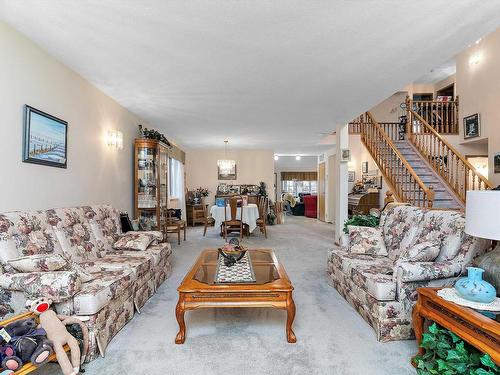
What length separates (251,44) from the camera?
2.61 metres

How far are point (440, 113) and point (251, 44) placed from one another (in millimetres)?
7623

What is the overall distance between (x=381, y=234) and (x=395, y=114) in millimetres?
7667

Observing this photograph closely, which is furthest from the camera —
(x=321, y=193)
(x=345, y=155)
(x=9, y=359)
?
(x=321, y=193)

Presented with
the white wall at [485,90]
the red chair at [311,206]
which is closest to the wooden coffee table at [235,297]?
the white wall at [485,90]

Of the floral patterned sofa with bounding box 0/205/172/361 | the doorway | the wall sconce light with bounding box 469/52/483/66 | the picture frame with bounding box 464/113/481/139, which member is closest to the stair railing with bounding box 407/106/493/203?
the picture frame with bounding box 464/113/481/139

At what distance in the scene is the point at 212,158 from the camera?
9.70 meters

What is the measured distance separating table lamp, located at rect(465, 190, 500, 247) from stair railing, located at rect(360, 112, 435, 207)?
4.10 metres

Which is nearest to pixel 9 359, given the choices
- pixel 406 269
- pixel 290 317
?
pixel 290 317

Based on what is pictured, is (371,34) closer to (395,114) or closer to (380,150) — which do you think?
(380,150)

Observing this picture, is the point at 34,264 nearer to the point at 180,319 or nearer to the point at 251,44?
the point at 180,319

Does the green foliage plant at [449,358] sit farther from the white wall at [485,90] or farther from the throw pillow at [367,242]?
the white wall at [485,90]

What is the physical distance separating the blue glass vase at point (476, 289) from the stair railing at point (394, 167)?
4122 millimetres

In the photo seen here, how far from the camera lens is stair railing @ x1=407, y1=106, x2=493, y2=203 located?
6.10 m

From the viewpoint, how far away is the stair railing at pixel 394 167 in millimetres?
6020
